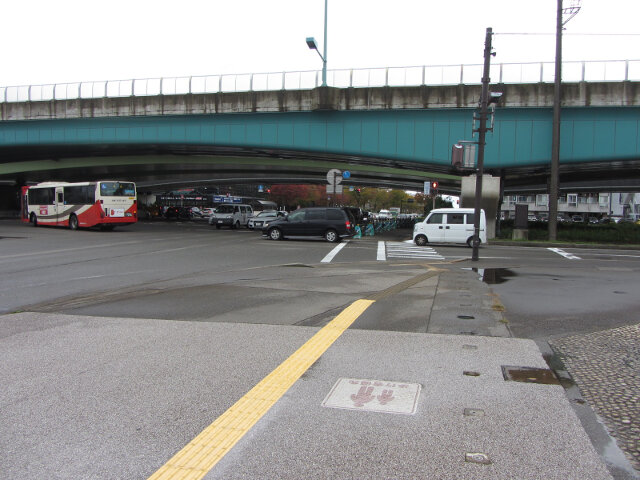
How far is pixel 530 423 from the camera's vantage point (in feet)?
12.0

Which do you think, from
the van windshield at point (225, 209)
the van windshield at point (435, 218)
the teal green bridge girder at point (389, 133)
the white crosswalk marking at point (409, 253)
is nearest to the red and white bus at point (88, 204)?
the teal green bridge girder at point (389, 133)

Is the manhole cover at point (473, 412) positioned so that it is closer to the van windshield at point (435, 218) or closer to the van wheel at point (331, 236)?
the van windshield at point (435, 218)

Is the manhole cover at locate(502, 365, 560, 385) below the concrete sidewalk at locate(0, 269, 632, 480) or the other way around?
the other way around

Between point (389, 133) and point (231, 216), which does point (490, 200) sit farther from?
point (231, 216)

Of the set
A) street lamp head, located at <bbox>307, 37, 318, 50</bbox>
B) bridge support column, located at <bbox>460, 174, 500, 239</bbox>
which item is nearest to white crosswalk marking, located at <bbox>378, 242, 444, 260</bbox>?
bridge support column, located at <bbox>460, 174, 500, 239</bbox>

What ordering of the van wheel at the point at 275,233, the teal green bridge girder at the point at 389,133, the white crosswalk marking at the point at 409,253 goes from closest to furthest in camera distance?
the white crosswalk marking at the point at 409,253
the teal green bridge girder at the point at 389,133
the van wheel at the point at 275,233

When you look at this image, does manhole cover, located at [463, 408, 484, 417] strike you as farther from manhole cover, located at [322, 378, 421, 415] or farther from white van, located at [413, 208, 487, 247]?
white van, located at [413, 208, 487, 247]

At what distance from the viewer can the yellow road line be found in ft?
10.0

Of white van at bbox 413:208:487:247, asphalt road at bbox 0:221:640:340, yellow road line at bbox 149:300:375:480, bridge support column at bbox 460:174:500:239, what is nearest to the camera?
yellow road line at bbox 149:300:375:480

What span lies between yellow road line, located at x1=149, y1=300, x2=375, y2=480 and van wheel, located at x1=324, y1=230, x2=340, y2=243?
59.0 ft

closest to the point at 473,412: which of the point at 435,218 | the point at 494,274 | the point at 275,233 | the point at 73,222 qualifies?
the point at 494,274

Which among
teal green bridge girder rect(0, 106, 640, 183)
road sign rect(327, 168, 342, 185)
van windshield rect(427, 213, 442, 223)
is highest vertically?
teal green bridge girder rect(0, 106, 640, 183)

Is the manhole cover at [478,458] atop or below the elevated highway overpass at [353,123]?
below

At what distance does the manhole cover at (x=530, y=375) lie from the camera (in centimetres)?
456
